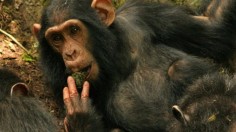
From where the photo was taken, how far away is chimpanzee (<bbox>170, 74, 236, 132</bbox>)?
24.0ft

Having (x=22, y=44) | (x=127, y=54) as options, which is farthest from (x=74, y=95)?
(x=22, y=44)

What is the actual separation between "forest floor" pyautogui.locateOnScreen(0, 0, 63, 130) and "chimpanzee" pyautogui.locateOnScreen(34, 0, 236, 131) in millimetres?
1464

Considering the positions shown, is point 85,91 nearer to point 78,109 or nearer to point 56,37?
point 78,109

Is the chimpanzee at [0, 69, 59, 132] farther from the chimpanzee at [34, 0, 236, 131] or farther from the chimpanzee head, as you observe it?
the chimpanzee head

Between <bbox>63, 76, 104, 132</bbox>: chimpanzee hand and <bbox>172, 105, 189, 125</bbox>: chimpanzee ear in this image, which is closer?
<bbox>172, 105, 189, 125</bbox>: chimpanzee ear

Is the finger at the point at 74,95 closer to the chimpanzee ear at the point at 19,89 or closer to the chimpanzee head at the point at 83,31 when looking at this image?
the chimpanzee head at the point at 83,31

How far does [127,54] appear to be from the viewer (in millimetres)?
9422

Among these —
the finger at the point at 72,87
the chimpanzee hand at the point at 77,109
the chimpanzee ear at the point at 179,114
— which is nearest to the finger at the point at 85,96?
the chimpanzee hand at the point at 77,109

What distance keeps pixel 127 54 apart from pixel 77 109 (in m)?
1.24

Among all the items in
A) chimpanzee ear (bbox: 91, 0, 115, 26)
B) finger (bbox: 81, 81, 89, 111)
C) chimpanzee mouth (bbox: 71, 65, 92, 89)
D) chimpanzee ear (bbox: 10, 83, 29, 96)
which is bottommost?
finger (bbox: 81, 81, 89, 111)

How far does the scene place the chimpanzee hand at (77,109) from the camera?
8742 mm

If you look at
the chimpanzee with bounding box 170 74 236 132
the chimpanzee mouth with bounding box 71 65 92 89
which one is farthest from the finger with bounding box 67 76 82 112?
the chimpanzee with bounding box 170 74 236 132

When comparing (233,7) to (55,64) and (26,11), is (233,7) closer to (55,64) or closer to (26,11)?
(55,64)

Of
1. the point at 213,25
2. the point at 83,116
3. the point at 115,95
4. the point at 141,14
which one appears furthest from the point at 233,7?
the point at 83,116
